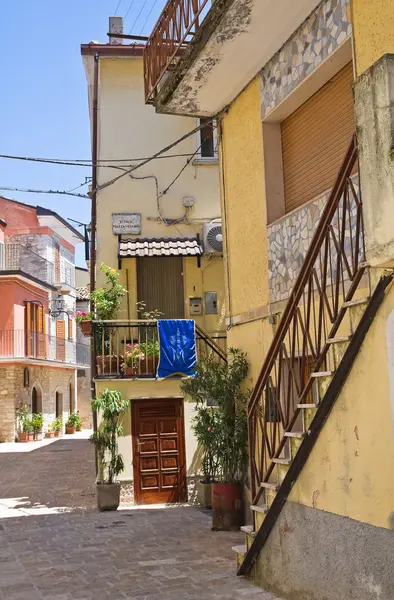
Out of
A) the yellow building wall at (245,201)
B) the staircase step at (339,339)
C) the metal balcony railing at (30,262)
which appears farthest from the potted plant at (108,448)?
the metal balcony railing at (30,262)

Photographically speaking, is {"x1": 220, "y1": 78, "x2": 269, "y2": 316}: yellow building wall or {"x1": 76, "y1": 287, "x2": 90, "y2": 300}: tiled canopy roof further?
{"x1": 76, "y1": 287, "x2": 90, "y2": 300}: tiled canopy roof

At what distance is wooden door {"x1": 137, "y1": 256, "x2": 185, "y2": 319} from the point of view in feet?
49.4

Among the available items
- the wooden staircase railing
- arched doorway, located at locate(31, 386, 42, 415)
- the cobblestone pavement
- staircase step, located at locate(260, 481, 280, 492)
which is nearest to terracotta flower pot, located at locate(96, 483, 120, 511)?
the cobblestone pavement

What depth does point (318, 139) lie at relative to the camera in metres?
8.34

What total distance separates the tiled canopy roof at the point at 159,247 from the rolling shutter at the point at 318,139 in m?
5.67

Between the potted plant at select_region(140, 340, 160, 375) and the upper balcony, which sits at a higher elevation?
the upper balcony

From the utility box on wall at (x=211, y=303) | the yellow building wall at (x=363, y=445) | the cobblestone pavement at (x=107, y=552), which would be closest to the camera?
the yellow building wall at (x=363, y=445)

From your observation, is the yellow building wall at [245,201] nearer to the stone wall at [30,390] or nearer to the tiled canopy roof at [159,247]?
the tiled canopy roof at [159,247]

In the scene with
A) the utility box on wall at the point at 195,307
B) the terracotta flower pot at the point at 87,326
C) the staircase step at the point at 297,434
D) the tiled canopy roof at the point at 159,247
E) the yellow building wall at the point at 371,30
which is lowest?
the staircase step at the point at 297,434

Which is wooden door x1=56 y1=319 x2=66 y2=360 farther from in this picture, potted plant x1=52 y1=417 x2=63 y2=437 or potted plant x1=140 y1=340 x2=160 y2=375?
potted plant x1=140 y1=340 x2=160 y2=375

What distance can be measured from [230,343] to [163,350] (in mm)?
3020

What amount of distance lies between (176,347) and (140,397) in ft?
4.04

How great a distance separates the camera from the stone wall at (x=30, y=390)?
30.4 m

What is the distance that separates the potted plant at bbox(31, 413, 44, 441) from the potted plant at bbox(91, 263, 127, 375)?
1828cm
